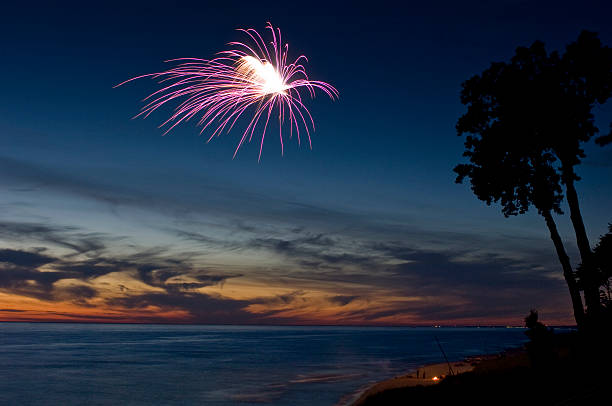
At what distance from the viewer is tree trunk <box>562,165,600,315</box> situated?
83.2ft

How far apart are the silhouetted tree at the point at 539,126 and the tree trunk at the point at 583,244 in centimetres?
5

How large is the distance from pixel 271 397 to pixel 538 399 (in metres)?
37.9

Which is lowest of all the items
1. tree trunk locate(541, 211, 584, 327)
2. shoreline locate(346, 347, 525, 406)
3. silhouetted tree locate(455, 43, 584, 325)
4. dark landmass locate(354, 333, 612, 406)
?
shoreline locate(346, 347, 525, 406)

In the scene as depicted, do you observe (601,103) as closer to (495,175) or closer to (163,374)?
(495,175)

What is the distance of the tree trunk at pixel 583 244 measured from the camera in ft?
83.2

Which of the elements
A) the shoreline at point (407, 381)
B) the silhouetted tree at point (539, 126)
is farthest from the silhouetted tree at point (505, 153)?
the shoreline at point (407, 381)

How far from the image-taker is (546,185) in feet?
93.4

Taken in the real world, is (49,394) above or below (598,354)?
below

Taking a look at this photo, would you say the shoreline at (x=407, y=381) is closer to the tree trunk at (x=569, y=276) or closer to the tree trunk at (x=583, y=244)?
the tree trunk at (x=569, y=276)

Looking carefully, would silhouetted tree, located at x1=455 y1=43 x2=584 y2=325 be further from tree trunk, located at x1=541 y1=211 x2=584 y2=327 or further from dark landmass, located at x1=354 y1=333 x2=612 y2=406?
dark landmass, located at x1=354 y1=333 x2=612 y2=406

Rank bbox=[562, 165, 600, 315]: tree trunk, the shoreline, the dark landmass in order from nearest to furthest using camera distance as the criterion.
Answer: the dark landmass < bbox=[562, 165, 600, 315]: tree trunk < the shoreline

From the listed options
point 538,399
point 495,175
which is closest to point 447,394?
point 538,399

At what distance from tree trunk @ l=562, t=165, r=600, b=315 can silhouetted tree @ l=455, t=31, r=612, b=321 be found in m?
0.05

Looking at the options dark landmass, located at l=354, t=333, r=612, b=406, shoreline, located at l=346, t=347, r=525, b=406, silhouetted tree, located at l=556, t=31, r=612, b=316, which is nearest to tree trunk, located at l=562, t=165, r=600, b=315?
silhouetted tree, located at l=556, t=31, r=612, b=316
